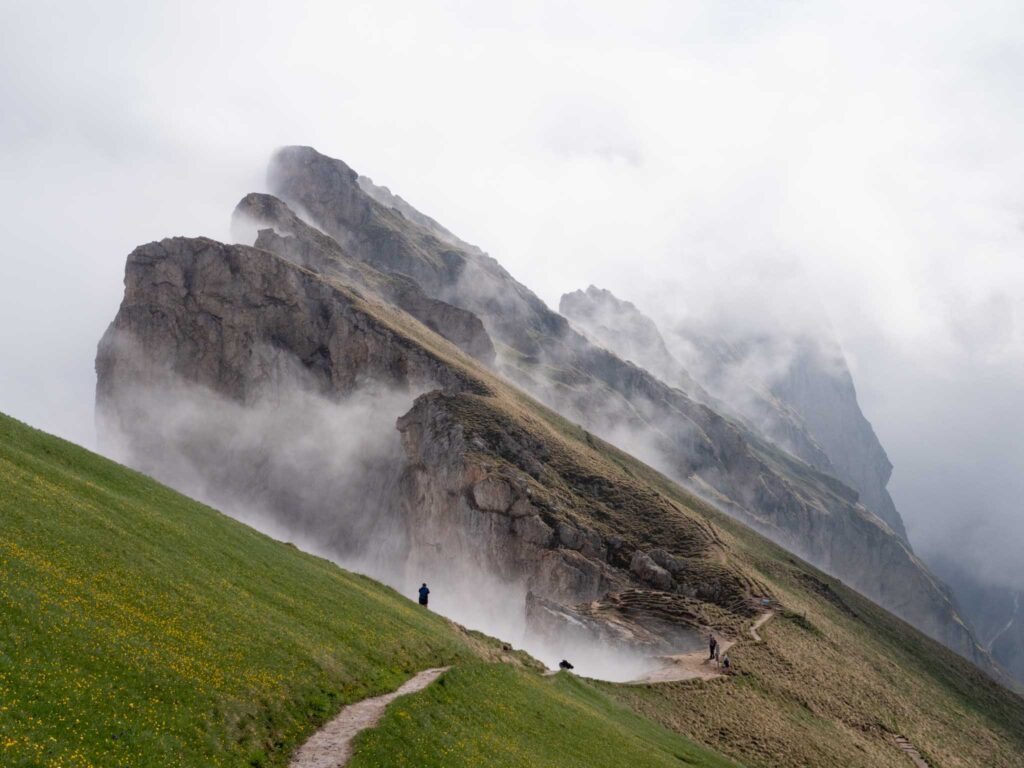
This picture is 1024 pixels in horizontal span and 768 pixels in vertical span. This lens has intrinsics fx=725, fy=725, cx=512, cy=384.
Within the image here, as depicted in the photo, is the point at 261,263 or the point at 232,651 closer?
the point at 232,651

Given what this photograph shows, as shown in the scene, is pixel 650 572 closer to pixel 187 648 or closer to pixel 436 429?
pixel 436 429

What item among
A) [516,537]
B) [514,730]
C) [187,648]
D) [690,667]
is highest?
[516,537]

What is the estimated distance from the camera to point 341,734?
76.3ft

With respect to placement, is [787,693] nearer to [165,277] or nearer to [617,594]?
[617,594]

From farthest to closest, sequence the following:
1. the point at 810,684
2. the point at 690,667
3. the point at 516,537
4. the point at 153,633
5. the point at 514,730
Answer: the point at 516,537
the point at 690,667
the point at 810,684
the point at 514,730
the point at 153,633

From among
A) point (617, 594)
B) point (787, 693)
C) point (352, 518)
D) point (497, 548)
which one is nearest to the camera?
point (787, 693)

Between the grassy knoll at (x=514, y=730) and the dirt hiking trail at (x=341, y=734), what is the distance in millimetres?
529

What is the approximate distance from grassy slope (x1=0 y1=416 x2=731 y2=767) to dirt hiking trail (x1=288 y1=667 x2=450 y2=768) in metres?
0.51

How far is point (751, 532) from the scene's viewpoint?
130m

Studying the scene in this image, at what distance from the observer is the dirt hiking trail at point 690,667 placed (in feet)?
201

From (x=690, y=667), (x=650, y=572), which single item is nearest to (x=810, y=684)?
(x=690, y=667)

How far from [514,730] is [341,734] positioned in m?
10.0

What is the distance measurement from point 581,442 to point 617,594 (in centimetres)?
4844

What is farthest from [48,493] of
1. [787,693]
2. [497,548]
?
[497,548]
